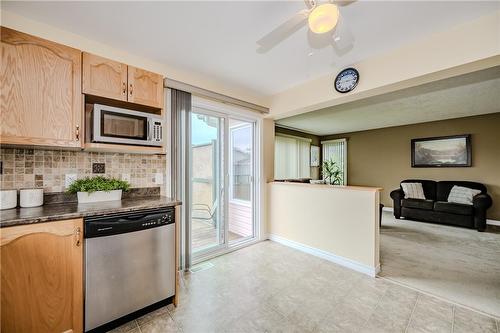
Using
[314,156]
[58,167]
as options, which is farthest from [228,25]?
[314,156]

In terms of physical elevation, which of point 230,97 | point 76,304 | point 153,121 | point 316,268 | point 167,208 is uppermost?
point 230,97

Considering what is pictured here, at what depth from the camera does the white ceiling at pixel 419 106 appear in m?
2.97

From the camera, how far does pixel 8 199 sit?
1544 millimetres

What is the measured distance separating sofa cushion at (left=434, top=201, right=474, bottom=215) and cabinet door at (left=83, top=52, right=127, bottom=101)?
5824 millimetres

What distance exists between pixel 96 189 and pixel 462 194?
20.6 ft

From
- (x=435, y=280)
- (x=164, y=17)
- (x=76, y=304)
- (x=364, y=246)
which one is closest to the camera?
(x=76, y=304)

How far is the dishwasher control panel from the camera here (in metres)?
1.49

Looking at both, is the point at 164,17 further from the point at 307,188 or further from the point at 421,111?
the point at 421,111

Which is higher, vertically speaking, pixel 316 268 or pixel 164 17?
pixel 164 17

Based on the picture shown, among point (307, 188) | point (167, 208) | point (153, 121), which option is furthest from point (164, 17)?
point (307, 188)

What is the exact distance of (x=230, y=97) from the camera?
296cm

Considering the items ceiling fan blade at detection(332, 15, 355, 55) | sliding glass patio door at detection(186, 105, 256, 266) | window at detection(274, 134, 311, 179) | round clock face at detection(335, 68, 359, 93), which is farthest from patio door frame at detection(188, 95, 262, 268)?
window at detection(274, 134, 311, 179)

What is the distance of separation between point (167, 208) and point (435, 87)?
3865 millimetres

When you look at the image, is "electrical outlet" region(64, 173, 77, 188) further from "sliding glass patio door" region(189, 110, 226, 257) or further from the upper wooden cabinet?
"sliding glass patio door" region(189, 110, 226, 257)
